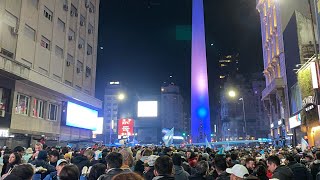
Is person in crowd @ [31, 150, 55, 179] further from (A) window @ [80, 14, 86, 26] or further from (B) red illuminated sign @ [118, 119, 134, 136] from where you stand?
(B) red illuminated sign @ [118, 119, 134, 136]

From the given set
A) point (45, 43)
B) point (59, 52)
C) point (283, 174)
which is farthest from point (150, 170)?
point (59, 52)

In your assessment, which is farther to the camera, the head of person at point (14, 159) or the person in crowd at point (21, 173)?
the head of person at point (14, 159)

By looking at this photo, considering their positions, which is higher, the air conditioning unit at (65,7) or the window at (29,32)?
the air conditioning unit at (65,7)

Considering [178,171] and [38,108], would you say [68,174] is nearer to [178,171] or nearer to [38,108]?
[178,171]

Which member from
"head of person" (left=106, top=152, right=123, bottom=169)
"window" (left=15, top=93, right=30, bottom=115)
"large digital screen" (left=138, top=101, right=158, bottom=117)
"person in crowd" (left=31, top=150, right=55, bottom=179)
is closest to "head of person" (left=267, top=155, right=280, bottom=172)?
"head of person" (left=106, top=152, right=123, bottom=169)

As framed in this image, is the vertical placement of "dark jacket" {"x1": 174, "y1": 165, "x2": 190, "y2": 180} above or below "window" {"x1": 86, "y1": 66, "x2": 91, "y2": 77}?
below

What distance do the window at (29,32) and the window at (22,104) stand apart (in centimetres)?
632

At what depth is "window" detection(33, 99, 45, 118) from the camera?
31.5 meters

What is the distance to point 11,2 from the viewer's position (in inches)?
1075

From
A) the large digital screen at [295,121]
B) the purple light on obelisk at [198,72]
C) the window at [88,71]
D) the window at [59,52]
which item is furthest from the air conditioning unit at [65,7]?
the large digital screen at [295,121]

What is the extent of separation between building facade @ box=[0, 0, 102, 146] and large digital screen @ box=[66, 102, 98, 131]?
41.3 inches

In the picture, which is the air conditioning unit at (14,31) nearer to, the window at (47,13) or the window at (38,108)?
the window at (47,13)

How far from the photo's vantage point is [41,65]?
3250cm

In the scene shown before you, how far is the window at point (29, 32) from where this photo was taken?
2984 centimetres
